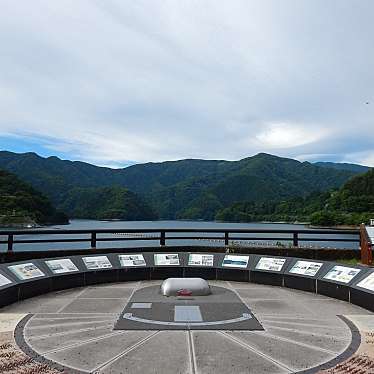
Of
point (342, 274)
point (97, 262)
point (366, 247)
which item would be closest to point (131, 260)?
point (97, 262)

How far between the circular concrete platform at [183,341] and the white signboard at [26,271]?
624 mm

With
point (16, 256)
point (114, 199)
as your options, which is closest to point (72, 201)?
point (114, 199)

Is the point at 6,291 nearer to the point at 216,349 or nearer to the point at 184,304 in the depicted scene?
the point at 184,304

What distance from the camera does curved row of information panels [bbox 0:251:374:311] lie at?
25.9 feet

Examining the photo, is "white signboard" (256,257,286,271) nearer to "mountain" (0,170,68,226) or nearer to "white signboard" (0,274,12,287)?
"white signboard" (0,274,12,287)

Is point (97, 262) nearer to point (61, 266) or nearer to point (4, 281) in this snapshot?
point (61, 266)

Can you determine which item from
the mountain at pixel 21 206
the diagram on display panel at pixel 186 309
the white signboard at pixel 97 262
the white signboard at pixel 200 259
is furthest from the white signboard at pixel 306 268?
the mountain at pixel 21 206

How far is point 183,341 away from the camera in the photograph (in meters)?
5.28

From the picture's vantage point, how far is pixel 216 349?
4.97m

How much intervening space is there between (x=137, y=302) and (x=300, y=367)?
152 inches

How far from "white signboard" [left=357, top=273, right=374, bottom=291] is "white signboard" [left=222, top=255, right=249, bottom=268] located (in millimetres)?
3150

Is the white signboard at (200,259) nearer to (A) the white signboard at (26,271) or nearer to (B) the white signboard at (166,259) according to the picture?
(B) the white signboard at (166,259)

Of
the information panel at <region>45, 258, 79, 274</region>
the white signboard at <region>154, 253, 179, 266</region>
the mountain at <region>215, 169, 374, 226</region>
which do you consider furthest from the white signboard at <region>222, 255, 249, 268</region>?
the mountain at <region>215, 169, 374, 226</region>

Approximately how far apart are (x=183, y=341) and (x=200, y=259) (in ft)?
18.1
